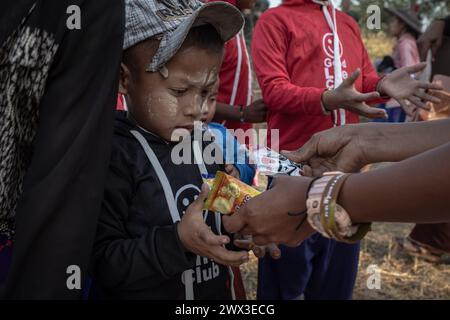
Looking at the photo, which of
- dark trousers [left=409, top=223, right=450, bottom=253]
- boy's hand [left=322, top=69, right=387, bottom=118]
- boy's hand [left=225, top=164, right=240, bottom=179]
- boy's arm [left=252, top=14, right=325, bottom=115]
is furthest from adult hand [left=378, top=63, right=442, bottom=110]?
dark trousers [left=409, top=223, right=450, bottom=253]

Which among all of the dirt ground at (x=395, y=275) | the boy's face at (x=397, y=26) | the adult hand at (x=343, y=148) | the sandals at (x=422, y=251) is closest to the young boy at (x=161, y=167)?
the adult hand at (x=343, y=148)

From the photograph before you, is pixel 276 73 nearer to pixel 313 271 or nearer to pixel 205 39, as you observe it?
pixel 205 39

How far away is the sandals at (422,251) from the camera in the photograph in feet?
13.5

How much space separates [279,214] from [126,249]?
463mm

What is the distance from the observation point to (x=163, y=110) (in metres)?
1.62

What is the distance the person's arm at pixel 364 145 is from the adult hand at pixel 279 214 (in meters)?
0.48

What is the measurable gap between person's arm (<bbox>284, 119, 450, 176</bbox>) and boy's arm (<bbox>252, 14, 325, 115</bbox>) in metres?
0.55

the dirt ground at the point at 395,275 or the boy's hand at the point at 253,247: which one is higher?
the boy's hand at the point at 253,247

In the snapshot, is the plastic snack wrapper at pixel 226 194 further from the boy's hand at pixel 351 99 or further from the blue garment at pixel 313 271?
the blue garment at pixel 313 271

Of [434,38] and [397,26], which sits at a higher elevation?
[397,26]

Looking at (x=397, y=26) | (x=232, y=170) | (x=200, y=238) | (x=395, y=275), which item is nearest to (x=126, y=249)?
Answer: (x=200, y=238)

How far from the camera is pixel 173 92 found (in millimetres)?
1608

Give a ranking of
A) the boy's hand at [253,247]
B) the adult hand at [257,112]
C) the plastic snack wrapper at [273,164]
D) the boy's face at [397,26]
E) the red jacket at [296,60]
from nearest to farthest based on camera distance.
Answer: the boy's hand at [253,247] → the plastic snack wrapper at [273,164] → the red jacket at [296,60] → the adult hand at [257,112] → the boy's face at [397,26]
